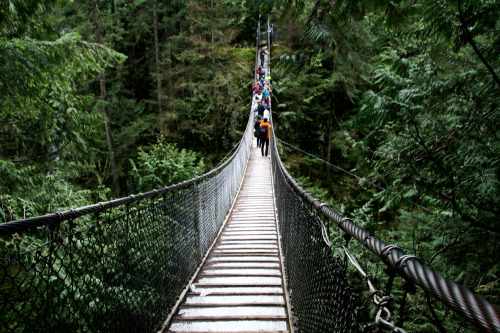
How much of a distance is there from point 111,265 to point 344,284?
133 centimetres

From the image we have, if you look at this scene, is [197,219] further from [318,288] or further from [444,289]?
[444,289]

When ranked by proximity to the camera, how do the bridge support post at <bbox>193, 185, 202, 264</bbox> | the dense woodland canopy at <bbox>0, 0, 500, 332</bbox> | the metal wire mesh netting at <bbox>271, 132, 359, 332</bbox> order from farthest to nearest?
1. the bridge support post at <bbox>193, 185, 202, 264</bbox>
2. the dense woodland canopy at <bbox>0, 0, 500, 332</bbox>
3. the metal wire mesh netting at <bbox>271, 132, 359, 332</bbox>

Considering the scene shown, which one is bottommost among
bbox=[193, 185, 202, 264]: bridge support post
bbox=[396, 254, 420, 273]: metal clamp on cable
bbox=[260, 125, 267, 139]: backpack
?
bbox=[193, 185, 202, 264]: bridge support post

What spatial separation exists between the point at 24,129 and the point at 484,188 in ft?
18.5

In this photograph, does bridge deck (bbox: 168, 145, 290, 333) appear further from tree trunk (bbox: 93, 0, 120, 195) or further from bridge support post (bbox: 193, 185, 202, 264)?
tree trunk (bbox: 93, 0, 120, 195)

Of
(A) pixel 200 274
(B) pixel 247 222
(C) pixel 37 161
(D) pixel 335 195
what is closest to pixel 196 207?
(A) pixel 200 274

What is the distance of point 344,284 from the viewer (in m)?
0.92

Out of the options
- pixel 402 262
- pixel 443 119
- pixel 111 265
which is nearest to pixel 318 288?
pixel 402 262

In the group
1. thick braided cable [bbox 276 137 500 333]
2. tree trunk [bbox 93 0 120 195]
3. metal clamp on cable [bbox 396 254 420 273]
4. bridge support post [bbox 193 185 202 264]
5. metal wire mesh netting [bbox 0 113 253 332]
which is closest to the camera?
thick braided cable [bbox 276 137 500 333]

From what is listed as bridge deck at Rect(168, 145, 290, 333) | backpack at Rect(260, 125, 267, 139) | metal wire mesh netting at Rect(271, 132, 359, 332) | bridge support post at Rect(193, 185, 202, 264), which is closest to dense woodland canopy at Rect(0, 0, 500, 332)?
metal wire mesh netting at Rect(271, 132, 359, 332)

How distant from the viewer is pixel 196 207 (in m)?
3.13

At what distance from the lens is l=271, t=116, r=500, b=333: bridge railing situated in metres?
0.48

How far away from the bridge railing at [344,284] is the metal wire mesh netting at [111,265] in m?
1.07

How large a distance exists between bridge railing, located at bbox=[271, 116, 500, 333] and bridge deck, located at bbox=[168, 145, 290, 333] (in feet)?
1.13
